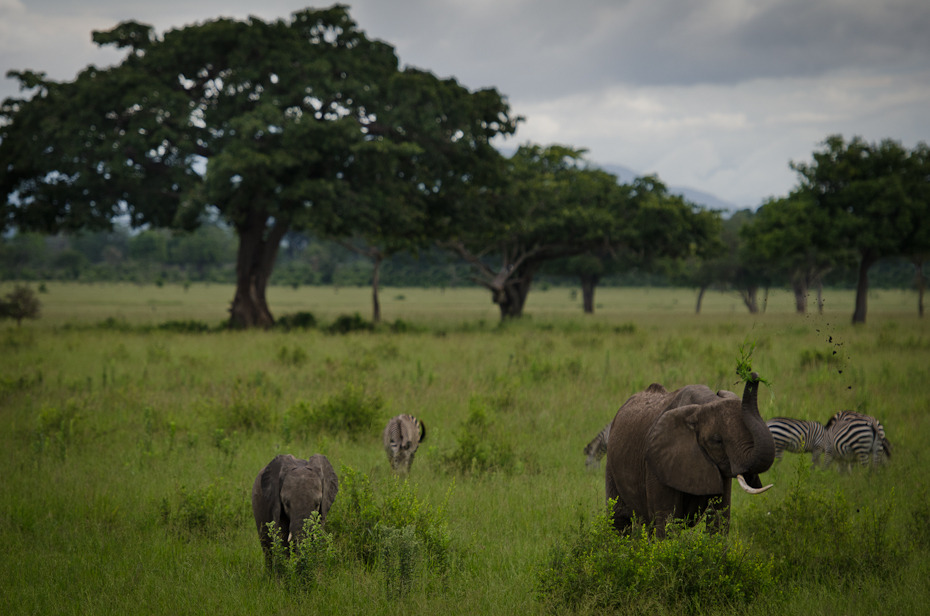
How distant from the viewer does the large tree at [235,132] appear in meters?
21.8

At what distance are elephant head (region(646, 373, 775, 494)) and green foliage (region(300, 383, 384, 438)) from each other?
5.94 metres

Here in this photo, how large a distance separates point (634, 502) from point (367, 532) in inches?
88.5

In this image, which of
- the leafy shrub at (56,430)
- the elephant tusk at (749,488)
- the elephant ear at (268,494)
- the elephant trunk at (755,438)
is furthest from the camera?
the leafy shrub at (56,430)

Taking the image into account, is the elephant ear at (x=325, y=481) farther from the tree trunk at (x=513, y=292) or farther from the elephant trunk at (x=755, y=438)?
the tree trunk at (x=513, y=292)

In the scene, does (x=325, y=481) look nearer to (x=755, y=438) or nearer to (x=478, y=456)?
(x=755, y=438)

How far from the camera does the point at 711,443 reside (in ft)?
13.5

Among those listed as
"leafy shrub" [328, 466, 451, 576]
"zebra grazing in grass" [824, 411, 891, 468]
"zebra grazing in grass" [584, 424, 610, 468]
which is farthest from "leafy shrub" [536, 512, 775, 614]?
"zebra grazing in grass" [824, 411, 891, 468]

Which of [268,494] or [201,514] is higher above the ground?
[268,494]

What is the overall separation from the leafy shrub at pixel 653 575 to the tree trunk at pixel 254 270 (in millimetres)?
22380

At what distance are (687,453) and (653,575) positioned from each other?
0.87 metres

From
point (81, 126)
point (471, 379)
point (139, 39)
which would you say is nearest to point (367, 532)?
point (471, 379)

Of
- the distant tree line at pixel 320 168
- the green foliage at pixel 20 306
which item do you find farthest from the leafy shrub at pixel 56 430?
the green foliage at pixel 20 306

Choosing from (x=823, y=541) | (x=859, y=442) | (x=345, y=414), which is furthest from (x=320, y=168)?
(x=823, y=541)

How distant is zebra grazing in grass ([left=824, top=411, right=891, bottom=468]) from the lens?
8.16m
